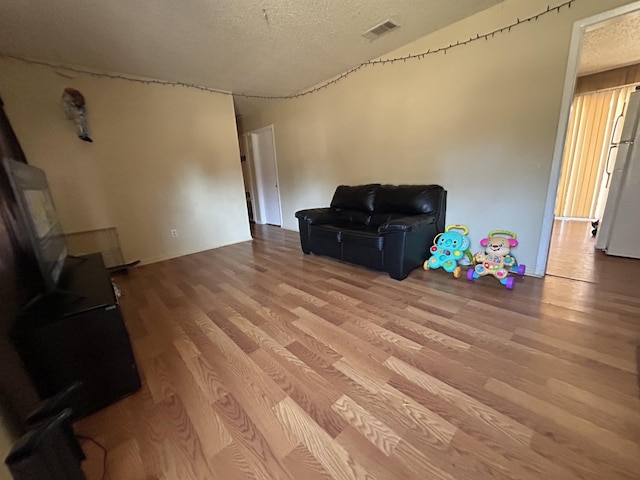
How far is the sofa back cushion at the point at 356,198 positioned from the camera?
325cm

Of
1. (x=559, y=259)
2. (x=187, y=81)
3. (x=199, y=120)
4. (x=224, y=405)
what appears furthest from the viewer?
(x=199, y=120)

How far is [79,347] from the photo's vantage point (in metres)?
1.24

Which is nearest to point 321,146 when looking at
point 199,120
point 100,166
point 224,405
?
point 199,120

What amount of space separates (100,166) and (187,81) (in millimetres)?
1587

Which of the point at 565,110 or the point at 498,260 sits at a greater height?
the point at 565,110

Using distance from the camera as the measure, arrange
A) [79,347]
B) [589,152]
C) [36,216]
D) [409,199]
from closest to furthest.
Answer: [79,347]
[36,216]
[409,199]
[589,152]

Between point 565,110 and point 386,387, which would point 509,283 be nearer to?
point 565,110

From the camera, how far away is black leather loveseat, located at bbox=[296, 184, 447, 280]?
254 cm

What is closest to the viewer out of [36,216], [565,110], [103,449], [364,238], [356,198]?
[103,449]

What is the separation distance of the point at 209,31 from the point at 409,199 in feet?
8.43

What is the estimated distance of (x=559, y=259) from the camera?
2.92m

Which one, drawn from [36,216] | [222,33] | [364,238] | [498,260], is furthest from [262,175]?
[498,260]

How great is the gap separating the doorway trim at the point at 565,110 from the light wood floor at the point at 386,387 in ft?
1.17

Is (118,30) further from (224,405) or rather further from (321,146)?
(224,405)
